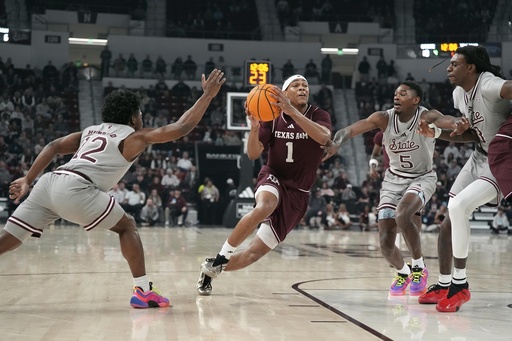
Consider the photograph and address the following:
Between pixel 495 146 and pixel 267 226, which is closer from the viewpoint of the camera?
pixel 495 146

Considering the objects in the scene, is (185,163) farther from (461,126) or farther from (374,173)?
(461,126)

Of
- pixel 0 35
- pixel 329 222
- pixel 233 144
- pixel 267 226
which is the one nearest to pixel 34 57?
pixel 0 35

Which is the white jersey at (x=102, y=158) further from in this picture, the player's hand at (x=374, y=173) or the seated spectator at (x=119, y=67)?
the seated spectator at (x=119, y=67)

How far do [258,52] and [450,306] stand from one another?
25339 mm

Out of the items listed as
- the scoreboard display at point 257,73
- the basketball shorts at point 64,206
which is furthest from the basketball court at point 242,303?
the scoreboard display at point 257,73

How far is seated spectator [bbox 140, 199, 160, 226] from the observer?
68.1 ft

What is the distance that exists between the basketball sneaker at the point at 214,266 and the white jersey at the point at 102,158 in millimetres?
1323

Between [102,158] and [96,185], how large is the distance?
0.73 feet

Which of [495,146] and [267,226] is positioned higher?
[495,146]

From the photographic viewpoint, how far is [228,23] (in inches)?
1233

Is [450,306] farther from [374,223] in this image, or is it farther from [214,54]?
[214,54]

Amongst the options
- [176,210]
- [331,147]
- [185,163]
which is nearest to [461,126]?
[331,147]

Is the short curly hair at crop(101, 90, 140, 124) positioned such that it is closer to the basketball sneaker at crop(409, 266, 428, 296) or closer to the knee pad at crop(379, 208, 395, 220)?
the knee pad at crop(379, 208, 395, 220)

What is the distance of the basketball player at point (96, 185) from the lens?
5.52 meters
